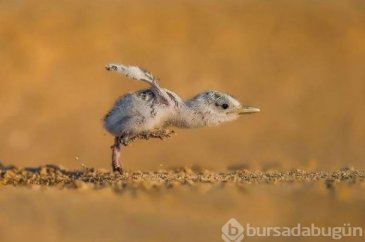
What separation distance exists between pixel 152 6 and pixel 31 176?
38.2ft

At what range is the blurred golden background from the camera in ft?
63.6

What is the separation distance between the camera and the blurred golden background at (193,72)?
763 inches

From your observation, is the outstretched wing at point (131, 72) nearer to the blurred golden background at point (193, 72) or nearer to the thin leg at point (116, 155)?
the thin leg at point (116, 155)

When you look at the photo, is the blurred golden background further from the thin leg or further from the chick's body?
the chick's body

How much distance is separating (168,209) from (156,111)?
2327 mm

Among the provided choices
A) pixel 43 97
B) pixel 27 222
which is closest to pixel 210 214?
pixel 27 222

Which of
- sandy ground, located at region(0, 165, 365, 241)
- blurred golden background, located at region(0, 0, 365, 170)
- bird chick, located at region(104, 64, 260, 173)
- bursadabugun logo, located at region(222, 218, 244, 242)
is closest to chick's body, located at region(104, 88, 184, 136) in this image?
bird chick, located at region(104, 64, 260, 173)

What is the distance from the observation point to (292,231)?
24.4ft

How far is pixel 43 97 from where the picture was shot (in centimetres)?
2075

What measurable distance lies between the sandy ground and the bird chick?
0.96m

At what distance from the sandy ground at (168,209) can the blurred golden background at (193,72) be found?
9.80 metres

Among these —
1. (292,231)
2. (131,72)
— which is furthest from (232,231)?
(131,72)

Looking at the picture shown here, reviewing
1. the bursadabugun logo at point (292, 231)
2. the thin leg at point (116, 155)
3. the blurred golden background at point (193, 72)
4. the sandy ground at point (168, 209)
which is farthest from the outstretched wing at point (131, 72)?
the blurred golden background at point (193, 72)

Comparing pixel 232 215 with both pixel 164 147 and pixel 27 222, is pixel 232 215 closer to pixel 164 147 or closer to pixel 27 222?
pixel 27 222
